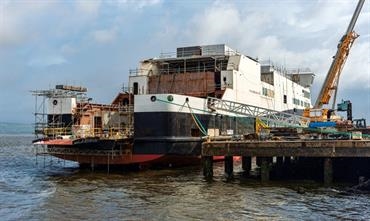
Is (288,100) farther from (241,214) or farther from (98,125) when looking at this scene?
(241,214)

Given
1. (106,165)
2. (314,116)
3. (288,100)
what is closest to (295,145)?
(106,165)

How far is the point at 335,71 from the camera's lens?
1812 inches

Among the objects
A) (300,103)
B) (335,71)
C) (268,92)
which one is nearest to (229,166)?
(268,92)

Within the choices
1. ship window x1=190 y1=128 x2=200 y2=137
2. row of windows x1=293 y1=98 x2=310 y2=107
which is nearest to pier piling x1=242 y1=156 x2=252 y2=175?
ship window x1=190 y1=128 x2=200 y2=137

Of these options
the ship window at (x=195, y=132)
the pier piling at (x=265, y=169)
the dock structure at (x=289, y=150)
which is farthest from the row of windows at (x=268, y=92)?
the pier piling at (x=265, y=169)

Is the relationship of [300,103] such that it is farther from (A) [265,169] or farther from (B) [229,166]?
(A) [265,169]

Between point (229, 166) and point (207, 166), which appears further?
point (229, 166)

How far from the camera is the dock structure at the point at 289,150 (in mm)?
22906

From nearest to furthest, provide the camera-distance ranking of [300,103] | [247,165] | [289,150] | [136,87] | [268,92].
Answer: [289,150], [247,165], [136,87], [268,92], [300,103]

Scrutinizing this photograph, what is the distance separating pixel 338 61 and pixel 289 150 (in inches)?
974

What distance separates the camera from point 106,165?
102 ft

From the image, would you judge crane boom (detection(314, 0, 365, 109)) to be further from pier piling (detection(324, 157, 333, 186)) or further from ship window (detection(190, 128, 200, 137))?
pier piling (detection(324, 157, 333, 186))

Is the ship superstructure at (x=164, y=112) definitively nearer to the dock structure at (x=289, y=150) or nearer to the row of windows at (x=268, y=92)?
the row of windows at (x=268, y=92)

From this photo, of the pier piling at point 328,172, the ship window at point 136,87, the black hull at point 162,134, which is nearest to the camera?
the pier piling at point 328,172
